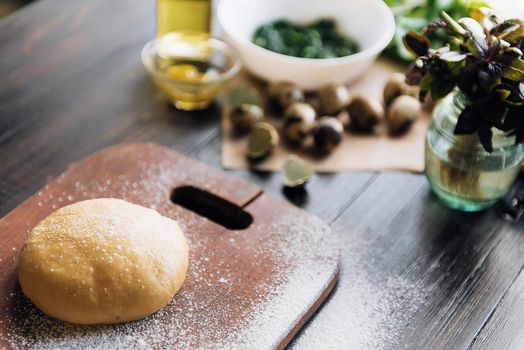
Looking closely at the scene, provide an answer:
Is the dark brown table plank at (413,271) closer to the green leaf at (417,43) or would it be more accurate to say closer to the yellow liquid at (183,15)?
the green leaf at (417,43)

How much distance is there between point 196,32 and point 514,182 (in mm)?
768

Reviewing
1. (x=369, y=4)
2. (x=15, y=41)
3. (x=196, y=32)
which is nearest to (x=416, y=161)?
(x=369, y=4)

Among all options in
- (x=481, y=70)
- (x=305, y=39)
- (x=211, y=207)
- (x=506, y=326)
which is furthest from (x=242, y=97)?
(x=506, y=326)

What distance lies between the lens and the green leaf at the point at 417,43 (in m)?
1.07

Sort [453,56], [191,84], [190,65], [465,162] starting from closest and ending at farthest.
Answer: [453,56], [465,162], [191,84], [190,65]

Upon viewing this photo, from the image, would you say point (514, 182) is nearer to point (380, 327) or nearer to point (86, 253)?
point (380, 327)

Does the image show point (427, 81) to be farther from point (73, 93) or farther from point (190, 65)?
point (73, 93)

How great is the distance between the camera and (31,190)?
3.91 feet

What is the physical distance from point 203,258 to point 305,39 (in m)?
0.69

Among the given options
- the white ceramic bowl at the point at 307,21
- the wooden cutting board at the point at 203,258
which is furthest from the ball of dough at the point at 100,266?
the white ceramic bowl at the point at 307,21

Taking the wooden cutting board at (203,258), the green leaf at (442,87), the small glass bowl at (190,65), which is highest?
the green leaf at (442,87)

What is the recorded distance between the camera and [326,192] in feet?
4.08

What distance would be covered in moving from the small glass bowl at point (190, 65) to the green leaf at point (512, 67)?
23.1 inches

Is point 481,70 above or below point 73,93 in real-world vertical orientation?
above
